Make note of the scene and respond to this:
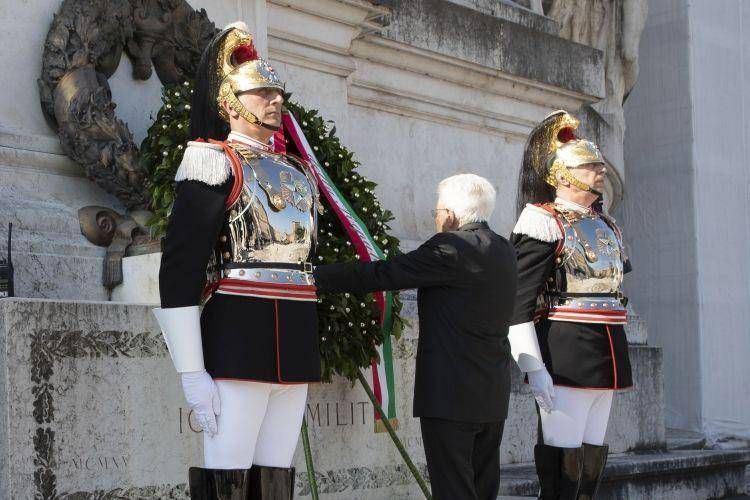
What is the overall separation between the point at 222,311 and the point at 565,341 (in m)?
1.94

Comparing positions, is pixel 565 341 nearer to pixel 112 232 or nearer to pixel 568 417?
pixel 568 417

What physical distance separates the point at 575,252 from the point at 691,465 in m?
3.65

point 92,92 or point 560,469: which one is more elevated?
point 92,92

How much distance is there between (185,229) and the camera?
164 inches

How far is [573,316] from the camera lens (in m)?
5.70

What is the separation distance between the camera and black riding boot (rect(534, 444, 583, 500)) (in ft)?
18.4

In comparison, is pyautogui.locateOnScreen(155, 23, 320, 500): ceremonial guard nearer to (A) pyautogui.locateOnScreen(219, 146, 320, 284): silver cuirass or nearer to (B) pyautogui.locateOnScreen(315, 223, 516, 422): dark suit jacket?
(A) pyautogui.locateOnScreen(219, 146, 320, 284): silver cuirass

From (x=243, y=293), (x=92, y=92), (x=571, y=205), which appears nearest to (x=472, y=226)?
(x=243, y=293)

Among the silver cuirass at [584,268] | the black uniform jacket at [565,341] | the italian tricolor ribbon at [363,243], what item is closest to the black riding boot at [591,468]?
the black uniform jacket at [565,341]

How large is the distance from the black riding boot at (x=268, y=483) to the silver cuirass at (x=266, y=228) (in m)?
0.62

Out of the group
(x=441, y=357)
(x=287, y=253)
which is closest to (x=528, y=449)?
(x=441, y=357)

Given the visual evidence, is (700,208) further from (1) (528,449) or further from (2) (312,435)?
(2) (312,435)

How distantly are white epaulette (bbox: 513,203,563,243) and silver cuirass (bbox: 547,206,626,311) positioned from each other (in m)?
0.05

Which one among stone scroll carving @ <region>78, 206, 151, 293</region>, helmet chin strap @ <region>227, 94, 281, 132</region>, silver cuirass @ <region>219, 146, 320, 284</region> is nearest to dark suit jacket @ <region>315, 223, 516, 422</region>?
silver cuirass @ <region>219, 146, 320, 284</region>
